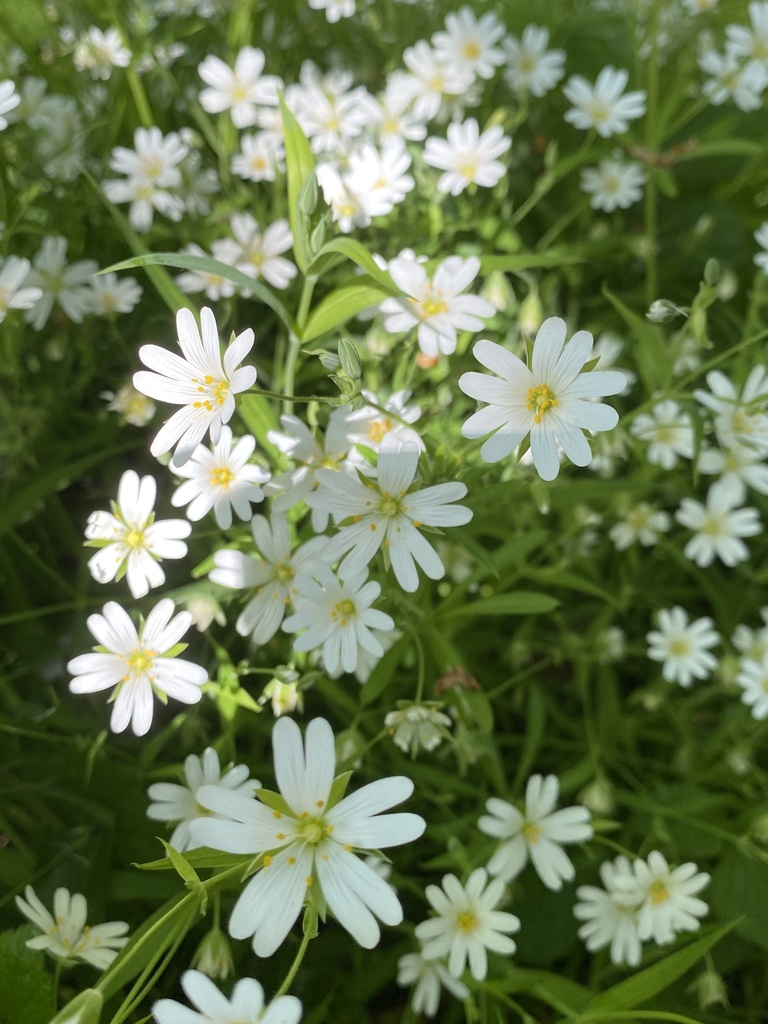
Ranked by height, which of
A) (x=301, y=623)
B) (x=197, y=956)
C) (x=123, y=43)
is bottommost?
(x=197, y=956)

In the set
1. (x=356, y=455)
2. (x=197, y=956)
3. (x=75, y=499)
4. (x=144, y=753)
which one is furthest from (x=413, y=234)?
(x=197, y=956)

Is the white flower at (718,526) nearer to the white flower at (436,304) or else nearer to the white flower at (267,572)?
the white flower at (436,304)

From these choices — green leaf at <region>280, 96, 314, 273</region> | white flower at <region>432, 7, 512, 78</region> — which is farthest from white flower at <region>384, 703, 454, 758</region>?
white flower at <region>432, 7, 512, 78</region>

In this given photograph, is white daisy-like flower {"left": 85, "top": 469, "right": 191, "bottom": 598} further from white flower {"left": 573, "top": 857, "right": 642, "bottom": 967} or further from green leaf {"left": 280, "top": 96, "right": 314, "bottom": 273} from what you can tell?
white flower {"left": 573, "top": 857, "right": 642, "bottom": 967}

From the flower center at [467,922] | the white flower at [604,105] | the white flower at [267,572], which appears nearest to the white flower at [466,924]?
the flower center at [467,922]

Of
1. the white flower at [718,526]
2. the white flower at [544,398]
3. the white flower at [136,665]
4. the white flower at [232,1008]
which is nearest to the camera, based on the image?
the white flower at [232,1008]

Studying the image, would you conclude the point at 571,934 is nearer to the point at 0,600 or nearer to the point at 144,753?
the point at 144,753
